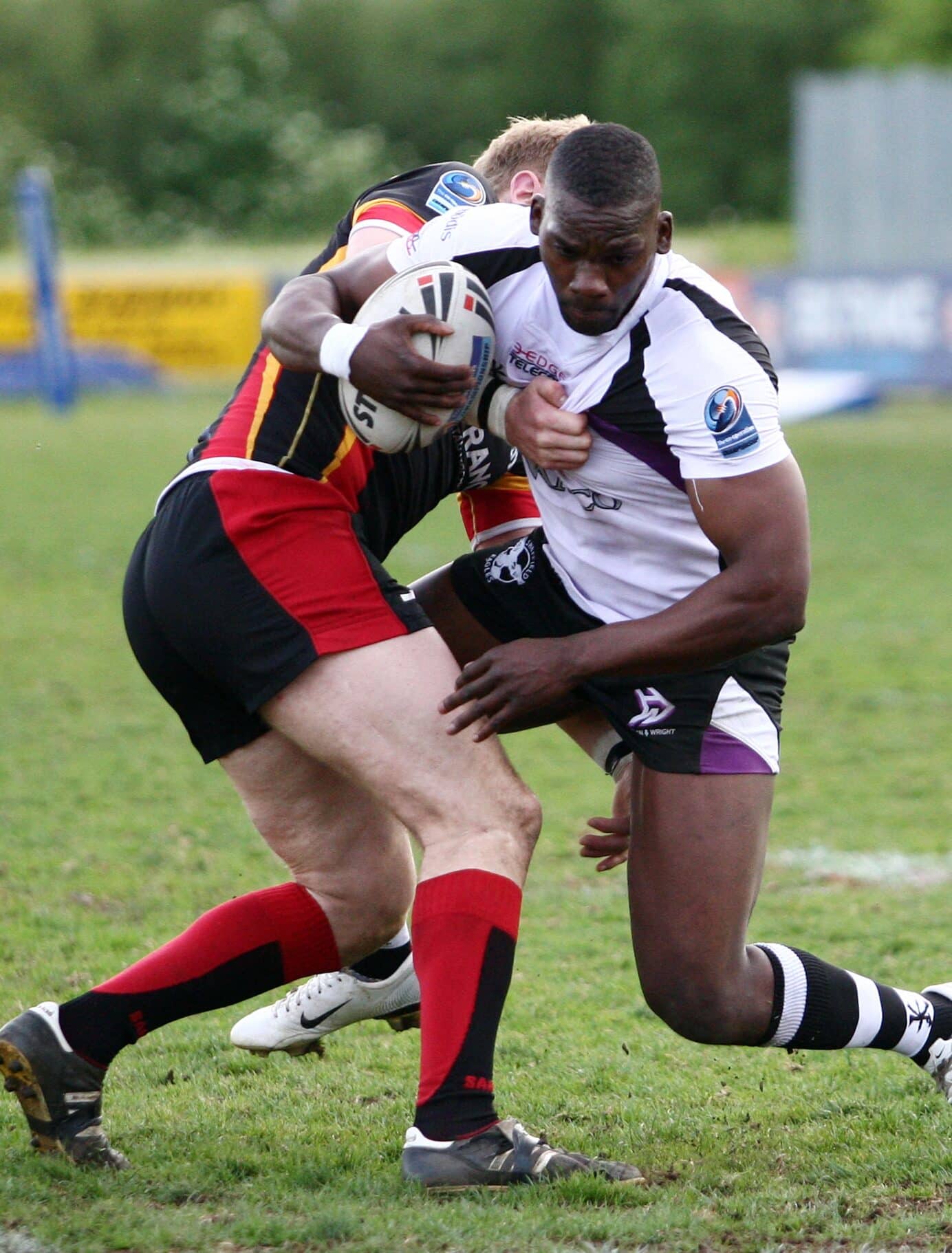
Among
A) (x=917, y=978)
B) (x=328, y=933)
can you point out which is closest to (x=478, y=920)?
(x=328, y=933)

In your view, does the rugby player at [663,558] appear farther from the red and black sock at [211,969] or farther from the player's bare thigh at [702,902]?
the red and black sock at [211,969]

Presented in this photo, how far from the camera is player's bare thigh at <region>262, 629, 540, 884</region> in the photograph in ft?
11.2

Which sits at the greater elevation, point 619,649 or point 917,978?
point 619,649

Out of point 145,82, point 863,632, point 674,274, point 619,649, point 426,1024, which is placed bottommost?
point 863,632

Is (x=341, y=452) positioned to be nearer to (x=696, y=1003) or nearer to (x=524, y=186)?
(x=524, y=186)

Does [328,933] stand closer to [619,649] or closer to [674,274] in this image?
[619,649]

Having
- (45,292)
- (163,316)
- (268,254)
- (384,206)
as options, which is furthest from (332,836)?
(268,254)

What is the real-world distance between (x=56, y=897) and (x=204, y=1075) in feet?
5.05

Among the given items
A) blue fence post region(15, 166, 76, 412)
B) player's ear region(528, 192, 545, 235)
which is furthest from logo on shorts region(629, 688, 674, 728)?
blue fence post region(15, 166, 76, 412)

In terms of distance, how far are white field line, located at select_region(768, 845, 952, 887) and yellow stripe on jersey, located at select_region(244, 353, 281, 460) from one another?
295cm

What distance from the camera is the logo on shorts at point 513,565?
13.4 feet

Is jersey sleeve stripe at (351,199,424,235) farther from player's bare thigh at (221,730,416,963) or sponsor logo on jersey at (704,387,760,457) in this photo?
player's bare thigh at (221,730,416,963)

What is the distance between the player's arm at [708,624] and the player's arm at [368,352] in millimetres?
502

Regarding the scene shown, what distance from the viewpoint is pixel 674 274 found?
3.42 m
